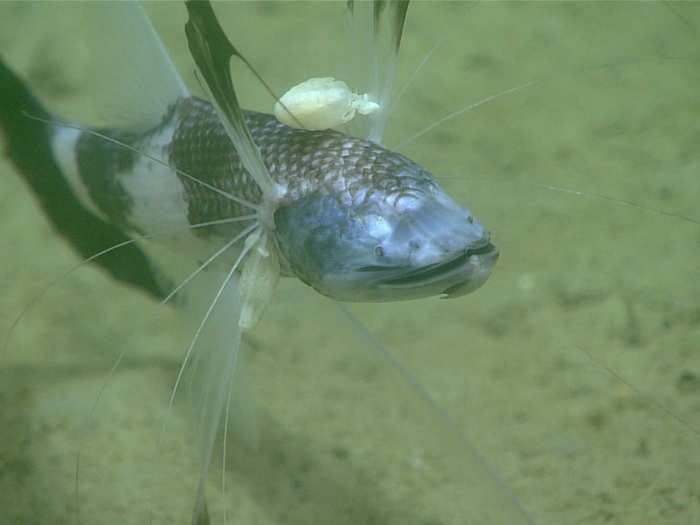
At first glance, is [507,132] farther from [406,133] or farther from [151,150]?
[151,150]

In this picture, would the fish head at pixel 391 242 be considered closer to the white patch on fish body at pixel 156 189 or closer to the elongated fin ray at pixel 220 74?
the elongated fin ray at pixel 220 74

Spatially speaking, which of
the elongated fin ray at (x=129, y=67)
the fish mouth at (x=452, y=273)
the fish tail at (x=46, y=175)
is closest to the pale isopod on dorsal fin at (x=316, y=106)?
the fish mouth at (x=452, y=273)

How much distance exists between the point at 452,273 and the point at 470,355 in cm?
116

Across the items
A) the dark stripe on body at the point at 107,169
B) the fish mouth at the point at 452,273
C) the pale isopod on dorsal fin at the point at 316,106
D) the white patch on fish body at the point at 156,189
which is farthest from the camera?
the dark stripe on body at the point at 107,169

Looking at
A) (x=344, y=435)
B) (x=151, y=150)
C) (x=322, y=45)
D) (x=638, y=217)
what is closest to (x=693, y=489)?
(x=344, y=435)

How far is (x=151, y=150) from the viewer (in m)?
1.51

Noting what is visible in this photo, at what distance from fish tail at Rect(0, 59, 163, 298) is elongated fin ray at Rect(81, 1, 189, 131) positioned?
0.18 metres

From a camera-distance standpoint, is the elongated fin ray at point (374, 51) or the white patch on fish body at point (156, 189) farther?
the white patch on fish body at point (156, 189)

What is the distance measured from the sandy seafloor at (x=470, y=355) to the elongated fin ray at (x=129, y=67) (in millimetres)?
51

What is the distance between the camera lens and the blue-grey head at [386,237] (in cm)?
100

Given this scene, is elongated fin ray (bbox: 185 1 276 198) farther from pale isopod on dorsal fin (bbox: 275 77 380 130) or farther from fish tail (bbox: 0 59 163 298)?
fish tail (bbox: 0 59 163 298)

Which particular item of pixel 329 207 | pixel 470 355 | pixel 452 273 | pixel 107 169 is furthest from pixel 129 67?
pixel 470 355

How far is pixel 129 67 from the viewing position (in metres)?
1.59

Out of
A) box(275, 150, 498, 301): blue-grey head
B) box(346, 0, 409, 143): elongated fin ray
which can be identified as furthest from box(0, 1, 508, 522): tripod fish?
box(346, 0, 409, 143): elongated fin ray
